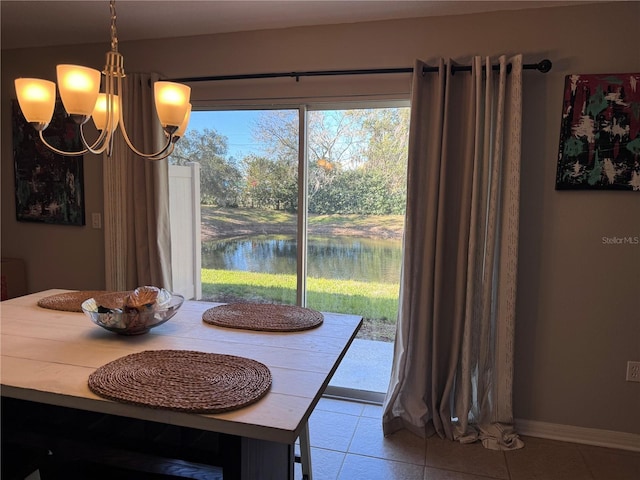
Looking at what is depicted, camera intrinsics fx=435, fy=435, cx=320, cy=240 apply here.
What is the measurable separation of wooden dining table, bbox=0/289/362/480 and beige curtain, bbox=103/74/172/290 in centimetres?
98

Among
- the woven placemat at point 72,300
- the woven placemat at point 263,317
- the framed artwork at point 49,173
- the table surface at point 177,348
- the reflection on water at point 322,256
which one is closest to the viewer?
the table surface at point 177,348

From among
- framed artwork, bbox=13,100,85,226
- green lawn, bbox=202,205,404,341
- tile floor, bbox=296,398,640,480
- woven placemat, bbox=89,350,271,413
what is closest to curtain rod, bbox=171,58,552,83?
green lawn, bbox=202,205,404,341

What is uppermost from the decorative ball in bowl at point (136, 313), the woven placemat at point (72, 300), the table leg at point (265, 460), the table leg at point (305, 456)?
the decorative ball in bowl at point (136, 313)

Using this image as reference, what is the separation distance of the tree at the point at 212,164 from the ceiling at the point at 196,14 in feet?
2.23

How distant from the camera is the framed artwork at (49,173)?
3.18m

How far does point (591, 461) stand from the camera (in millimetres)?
2303

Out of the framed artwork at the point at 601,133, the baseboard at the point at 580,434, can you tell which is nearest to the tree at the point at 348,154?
the framed artwork at the point at 601,133

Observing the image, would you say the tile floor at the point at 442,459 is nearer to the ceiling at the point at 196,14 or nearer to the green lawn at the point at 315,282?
the green lawn at the point at 315,282

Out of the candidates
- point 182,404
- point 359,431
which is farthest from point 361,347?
point 182,404

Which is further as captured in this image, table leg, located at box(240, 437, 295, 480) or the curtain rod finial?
the curtain rod finial

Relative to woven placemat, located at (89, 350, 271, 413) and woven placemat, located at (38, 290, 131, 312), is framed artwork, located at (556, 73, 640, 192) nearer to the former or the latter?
woven placemat, located at (89, 350, 271, 413)

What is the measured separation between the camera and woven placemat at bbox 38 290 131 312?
1.89 metres

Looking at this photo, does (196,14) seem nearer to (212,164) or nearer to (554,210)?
(212,164)

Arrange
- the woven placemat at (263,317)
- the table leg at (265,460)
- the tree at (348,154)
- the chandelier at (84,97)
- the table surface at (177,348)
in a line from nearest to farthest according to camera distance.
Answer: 1. the table surface at (177,348)
2. the table leg at (265,460)
3. the chandelier at (84,97)
4. the woven placemat at (263,317)
5. the tree at (348,154)
